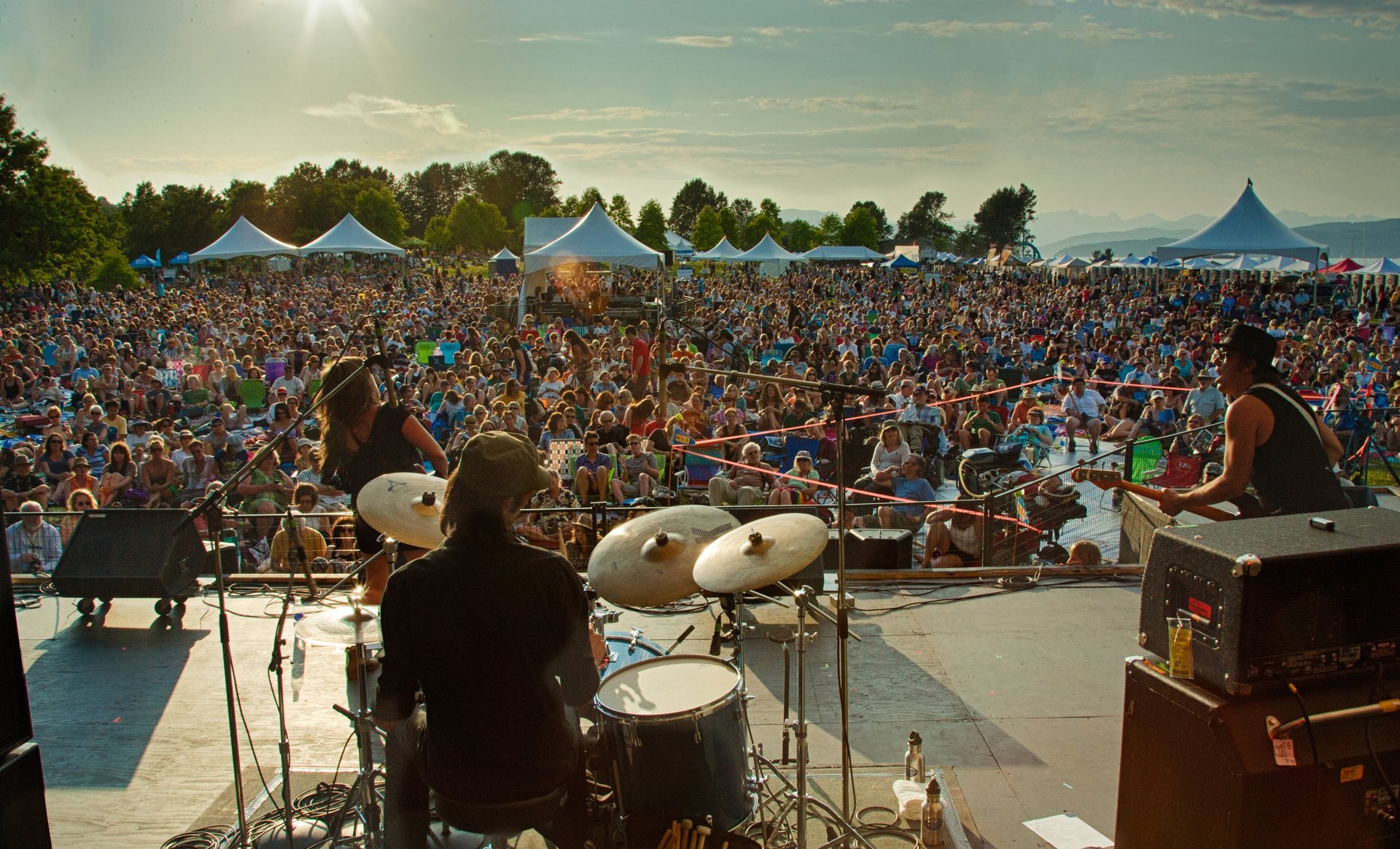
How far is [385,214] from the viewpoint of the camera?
81125mm

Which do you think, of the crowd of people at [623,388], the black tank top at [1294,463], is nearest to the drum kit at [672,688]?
the crowd of people at [623,388]

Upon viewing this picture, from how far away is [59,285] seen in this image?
43.0m

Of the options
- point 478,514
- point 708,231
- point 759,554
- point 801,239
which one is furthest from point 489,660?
point 801,239

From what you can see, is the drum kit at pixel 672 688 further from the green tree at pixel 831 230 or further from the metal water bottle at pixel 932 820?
the green tree at pixel 831 230

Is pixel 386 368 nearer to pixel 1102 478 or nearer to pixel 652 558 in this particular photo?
pixel 652 558

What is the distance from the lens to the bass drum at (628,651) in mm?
4012

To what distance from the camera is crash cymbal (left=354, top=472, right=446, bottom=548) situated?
363 cm

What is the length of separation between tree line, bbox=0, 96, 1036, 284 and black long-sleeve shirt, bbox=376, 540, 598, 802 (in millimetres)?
30667

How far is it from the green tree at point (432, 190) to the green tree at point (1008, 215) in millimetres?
70402

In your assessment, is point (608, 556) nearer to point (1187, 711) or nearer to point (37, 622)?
point (1187, 711)

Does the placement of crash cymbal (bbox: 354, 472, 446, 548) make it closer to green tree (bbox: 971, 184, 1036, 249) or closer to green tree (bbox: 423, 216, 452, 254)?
green tree (bbox: 423, 216, 452, 254)

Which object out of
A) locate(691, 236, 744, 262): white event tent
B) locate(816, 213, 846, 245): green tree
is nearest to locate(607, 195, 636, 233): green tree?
locate(816, 213, 846, 245): green tree

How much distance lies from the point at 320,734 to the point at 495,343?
42.4 ft

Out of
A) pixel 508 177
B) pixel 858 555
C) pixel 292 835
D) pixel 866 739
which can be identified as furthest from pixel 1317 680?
pixel 508 177
